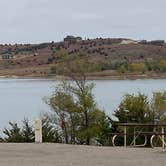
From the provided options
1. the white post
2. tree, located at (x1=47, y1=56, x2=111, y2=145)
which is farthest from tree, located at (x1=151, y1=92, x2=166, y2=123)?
the white post

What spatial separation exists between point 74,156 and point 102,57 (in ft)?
449

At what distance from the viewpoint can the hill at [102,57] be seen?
410 ft

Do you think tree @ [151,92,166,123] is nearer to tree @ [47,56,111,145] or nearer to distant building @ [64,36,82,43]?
tree @ [47,56,111,145]

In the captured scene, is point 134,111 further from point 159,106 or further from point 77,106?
point 77,106

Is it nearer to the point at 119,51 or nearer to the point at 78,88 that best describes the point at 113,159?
the point at 78,88

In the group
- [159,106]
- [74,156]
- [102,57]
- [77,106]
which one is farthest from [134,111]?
[102,57]

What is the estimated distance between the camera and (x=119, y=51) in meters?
164

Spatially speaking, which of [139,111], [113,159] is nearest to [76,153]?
[113,159]

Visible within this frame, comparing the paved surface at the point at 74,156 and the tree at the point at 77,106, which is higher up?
the paved surface at the point at 74,156

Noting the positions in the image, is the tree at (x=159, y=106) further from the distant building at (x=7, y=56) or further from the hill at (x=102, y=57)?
the distant building at (x=7, y=56)

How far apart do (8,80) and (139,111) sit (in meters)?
120

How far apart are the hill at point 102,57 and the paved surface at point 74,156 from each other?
100751 mm

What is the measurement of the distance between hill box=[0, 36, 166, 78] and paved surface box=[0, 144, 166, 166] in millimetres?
100751

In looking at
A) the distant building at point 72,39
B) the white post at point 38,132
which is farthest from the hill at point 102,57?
the white post at point 38,132
